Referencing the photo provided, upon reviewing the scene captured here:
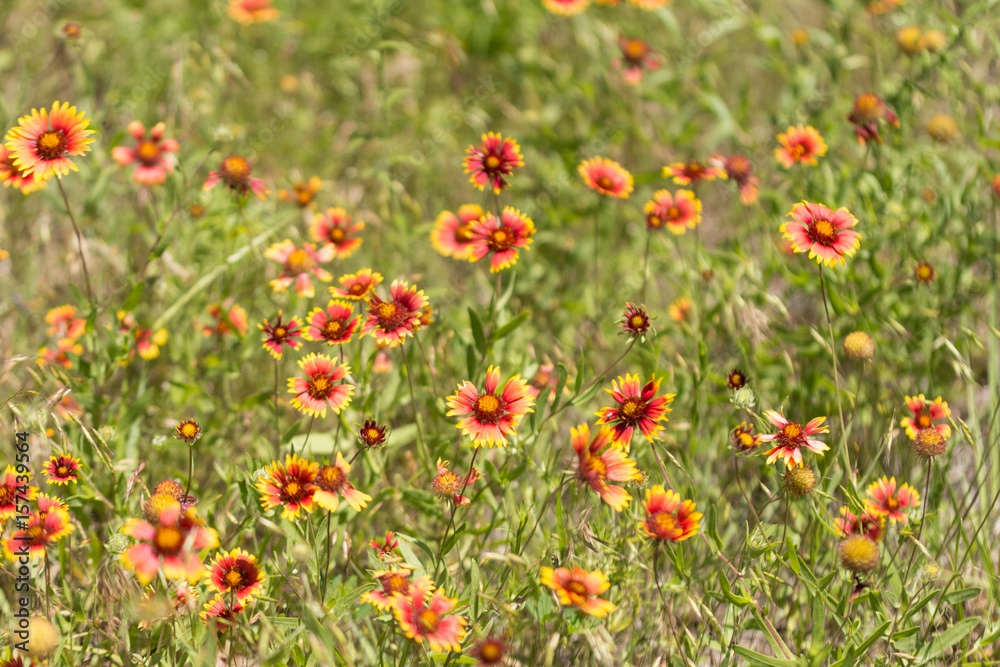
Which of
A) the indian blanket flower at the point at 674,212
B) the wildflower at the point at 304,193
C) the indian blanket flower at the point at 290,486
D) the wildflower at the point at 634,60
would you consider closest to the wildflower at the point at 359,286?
the indian blanket flower at the point at 290,486

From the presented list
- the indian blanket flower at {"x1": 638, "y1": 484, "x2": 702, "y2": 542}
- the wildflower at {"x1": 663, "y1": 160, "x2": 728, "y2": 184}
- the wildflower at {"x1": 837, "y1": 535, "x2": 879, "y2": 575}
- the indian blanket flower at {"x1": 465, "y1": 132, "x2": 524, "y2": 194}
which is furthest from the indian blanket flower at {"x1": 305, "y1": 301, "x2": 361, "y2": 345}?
the wildflower at {"x1": 837, "y1": 535, "x2": 879, "y2": 575}

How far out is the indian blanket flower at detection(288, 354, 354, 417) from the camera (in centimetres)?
193

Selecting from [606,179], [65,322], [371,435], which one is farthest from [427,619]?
[65,322]

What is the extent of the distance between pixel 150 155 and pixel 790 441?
2474mm

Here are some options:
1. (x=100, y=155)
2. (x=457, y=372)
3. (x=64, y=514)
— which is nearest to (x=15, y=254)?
(x=100, y=155)

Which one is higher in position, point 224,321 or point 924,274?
point 924,274

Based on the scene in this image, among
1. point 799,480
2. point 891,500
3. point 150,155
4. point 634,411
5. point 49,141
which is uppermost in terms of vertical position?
point 49,141

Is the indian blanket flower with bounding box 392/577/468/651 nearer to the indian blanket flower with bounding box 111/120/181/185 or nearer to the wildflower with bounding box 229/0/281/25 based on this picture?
the indian blanket flower with bounding box 111/120/181/185

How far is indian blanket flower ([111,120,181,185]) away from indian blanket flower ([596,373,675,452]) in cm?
185

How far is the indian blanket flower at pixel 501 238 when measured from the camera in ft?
6.77

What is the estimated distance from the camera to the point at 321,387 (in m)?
1.95

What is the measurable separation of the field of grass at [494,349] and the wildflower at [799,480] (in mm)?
14

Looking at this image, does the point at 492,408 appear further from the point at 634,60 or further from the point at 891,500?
the point at 634,60

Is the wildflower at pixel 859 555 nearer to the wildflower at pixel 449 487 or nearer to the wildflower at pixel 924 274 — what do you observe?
the wildflower at pixel 449 487
